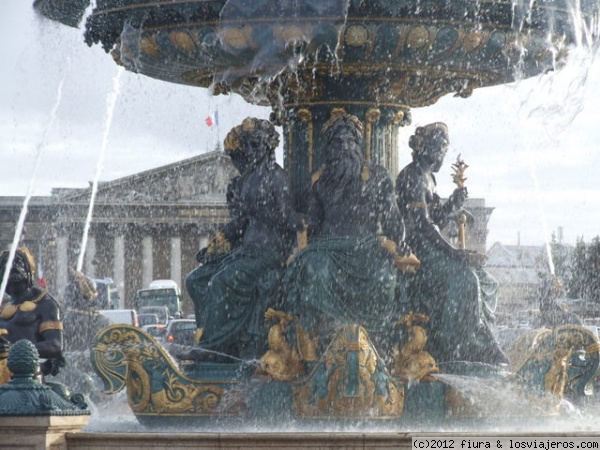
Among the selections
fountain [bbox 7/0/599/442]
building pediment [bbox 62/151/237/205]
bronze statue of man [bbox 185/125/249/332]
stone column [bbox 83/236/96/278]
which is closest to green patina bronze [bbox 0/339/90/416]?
fountain [bbox 7/0/599/442]

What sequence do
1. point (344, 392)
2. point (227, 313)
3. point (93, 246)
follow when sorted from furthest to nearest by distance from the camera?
point (93, 246) < point (227, 313) < point (344, 392)

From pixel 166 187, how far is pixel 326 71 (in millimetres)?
80119

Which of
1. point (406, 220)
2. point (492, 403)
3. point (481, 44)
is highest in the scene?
point (481, 44)

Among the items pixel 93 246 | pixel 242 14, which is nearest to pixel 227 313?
pixel 242 14

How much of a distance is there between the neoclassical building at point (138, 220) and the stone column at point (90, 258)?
47 mm

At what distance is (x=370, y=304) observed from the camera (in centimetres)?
999

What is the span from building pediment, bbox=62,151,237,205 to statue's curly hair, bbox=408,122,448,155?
234 ft

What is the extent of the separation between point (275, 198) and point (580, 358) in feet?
6.46

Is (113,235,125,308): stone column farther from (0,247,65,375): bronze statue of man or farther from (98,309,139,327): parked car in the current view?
(0,247,65,375): bronze statue of man

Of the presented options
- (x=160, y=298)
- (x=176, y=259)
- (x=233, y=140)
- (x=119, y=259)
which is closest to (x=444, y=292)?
(x=233, y=140)

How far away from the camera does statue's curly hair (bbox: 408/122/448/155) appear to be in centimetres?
1060

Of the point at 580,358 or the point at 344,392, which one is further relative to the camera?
the point at 580,358

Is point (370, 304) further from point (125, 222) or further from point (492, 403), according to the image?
point (125, 222)

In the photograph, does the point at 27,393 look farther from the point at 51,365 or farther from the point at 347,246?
the point at 347,246
